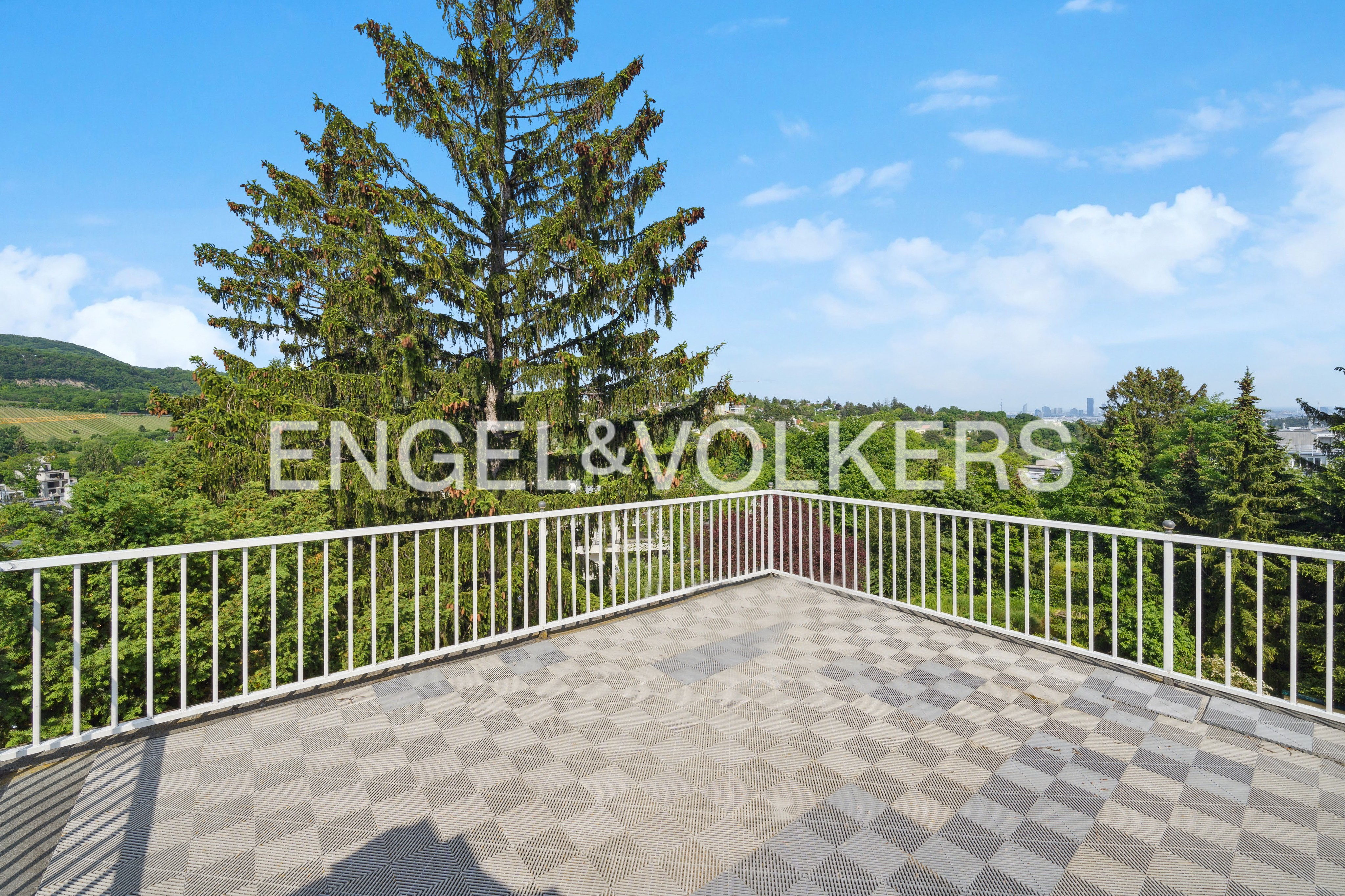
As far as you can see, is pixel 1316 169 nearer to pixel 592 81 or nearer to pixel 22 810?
pixel 592 81

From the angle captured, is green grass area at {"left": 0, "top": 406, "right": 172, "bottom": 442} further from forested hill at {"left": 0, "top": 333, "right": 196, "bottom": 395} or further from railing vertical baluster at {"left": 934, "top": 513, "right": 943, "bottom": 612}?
railing vertical baluster at {"left": 934, "top": 513, "right": 943, "bottom": 612}

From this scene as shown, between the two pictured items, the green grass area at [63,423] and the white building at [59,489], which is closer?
the white building at [59,489]

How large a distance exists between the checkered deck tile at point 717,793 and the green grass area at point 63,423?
12317 mm

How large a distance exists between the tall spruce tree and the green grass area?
620cm

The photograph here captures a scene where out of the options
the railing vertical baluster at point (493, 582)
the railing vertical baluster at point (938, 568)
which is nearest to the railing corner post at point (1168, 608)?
the railing vertical baluster at point (938, 568)

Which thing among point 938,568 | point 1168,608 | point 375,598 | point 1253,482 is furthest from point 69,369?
point 1253,482

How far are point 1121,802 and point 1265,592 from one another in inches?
900

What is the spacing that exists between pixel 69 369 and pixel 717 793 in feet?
126

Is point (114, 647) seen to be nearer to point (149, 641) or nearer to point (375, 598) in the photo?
point (149, 641)

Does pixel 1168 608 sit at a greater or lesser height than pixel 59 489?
lesser

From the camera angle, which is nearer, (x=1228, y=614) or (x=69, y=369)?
(x=1228, y=614)

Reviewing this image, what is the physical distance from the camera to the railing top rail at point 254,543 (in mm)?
2094

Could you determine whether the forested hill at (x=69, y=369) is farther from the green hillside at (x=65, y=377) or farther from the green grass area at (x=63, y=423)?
the green grass area at (x=63, y=423)

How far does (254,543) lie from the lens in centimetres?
251
